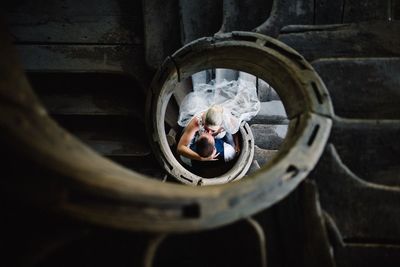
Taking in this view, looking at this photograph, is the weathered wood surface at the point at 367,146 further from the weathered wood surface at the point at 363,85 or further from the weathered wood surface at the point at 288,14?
the weathered wood surface at the point at 288,14

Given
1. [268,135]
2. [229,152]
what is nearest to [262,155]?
[268,135]

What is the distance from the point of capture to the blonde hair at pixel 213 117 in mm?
4289

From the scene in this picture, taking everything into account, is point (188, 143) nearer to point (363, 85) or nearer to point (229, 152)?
point (229, 152)

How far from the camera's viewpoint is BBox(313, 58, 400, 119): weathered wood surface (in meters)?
2.34

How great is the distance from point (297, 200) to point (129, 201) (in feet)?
3.58

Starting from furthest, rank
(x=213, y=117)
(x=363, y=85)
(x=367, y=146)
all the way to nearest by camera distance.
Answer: (x=213, y=117), (x=363, y=85), (x=367, y=146)

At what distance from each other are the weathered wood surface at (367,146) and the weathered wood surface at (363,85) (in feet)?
0.53

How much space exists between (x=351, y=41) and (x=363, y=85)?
1.22 ft

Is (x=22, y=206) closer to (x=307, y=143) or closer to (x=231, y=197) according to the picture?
(x=231, y=197)

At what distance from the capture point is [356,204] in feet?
6.77

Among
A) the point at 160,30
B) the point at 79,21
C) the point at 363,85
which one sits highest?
the point at 79,21

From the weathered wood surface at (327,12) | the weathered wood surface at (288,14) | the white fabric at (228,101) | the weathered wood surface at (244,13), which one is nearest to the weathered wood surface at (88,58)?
the weathered wood surface at (244,13)

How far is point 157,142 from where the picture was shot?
347cm

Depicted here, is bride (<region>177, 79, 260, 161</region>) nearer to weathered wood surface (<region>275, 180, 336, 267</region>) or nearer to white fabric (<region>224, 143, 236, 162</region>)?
white fabric (<region>224, 143, 236, 162</region>)
